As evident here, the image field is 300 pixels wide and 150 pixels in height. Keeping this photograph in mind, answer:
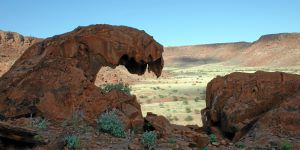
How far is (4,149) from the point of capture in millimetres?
7582

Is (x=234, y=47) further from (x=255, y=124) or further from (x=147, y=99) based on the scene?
(x=255, y=124)

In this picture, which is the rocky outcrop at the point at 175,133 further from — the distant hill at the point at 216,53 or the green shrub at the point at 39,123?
the distant hill at the point at 216,53

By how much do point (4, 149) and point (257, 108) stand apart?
682 cm

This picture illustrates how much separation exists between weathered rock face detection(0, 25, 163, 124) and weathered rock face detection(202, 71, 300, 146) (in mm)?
2232

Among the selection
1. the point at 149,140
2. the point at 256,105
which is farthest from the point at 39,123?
the point at 256,105

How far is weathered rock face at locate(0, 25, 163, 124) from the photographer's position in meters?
9.99

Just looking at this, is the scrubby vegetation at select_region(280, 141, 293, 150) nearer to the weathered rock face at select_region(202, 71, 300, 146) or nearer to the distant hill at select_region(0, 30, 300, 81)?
the weathered rock face at select_region(202, 71, 300, 146)

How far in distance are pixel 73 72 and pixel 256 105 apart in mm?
4854

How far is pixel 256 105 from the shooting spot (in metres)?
11.9

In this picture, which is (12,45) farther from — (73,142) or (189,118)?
(73,142)

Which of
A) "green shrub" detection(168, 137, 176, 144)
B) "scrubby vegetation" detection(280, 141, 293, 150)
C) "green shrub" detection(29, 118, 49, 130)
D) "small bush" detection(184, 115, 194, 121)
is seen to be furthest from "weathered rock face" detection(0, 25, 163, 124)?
"small bush" detection(184, 115, 194, 121)

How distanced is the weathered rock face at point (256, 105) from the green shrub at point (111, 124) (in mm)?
3234

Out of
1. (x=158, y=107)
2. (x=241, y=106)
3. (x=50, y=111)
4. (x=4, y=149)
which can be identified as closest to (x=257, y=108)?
(x=241, y=106)

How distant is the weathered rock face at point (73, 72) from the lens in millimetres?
9992
